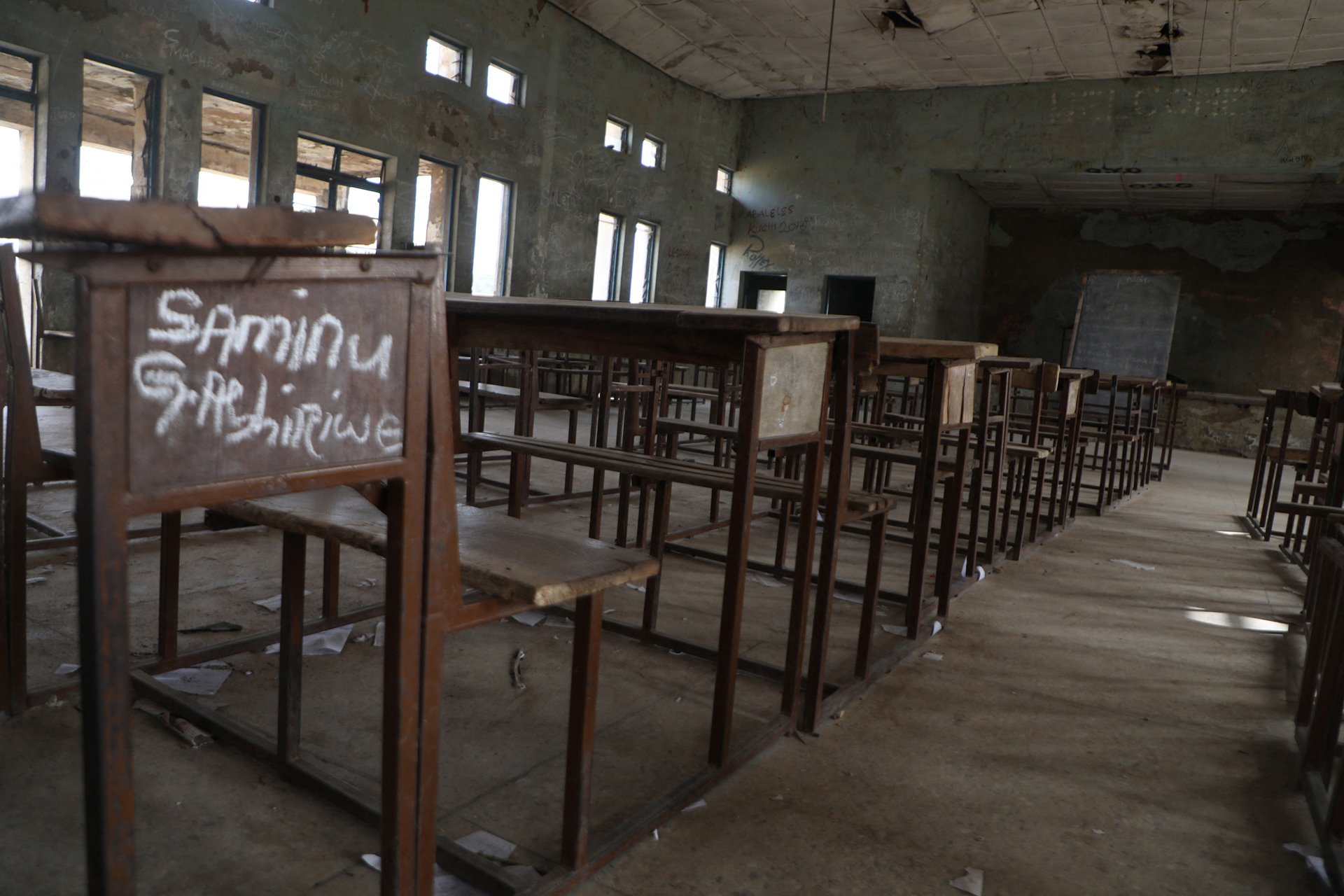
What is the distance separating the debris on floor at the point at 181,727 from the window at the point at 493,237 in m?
9.14

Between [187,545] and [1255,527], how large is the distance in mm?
5835

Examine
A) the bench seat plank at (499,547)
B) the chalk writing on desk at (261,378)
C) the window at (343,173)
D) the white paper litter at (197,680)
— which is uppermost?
the window at (343,173)

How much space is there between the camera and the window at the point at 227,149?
8039mm

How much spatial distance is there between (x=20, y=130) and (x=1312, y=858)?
9.37 metres

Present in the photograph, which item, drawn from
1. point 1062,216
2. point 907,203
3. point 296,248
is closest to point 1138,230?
point 1062,216

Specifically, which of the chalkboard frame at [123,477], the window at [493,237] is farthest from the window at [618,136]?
the chalkboard frame at [123,477]

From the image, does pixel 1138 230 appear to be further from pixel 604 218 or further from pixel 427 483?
pixel 427 483

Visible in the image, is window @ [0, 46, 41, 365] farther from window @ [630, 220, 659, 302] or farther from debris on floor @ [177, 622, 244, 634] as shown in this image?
window @ [630, 220, 659, 302]

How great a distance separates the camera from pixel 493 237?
10758 millimetres

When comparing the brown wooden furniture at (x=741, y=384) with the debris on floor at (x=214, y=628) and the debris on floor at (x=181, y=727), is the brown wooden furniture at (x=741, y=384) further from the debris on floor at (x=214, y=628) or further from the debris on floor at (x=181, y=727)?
the debris on floor at (x=214, y=628)

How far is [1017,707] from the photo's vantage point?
2324mm

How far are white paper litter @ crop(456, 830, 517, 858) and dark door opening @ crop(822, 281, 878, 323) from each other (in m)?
13.1

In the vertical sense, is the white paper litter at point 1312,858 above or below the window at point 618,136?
below

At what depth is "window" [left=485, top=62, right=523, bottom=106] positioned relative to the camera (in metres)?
10.2
